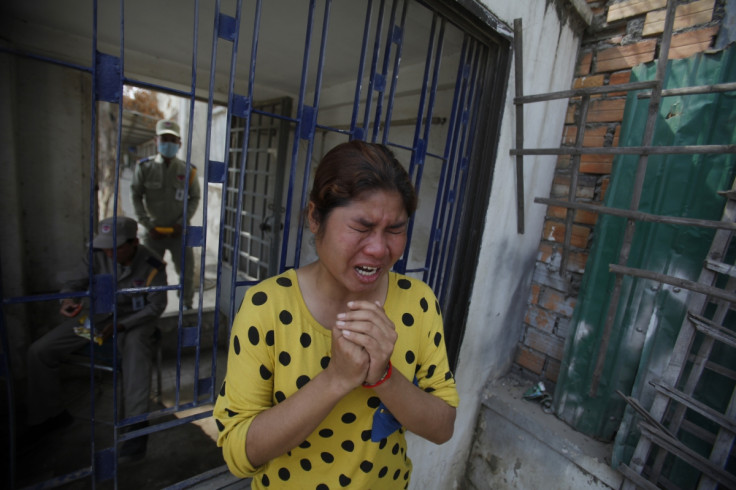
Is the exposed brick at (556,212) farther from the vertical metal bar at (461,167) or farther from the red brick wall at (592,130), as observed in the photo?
the vertical metal bar at (461,167)

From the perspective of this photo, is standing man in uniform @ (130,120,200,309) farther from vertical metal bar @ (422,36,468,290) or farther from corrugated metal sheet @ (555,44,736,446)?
corrugated metal sheet @ (555,44,736,446)

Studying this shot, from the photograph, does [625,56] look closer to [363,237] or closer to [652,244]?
[652,244]

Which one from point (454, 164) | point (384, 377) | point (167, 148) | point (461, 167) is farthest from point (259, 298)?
point (167, 148)

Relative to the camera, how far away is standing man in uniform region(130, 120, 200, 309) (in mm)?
4277

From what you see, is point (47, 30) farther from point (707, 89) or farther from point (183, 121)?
point (183, 121)

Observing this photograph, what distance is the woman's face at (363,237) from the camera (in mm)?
1005

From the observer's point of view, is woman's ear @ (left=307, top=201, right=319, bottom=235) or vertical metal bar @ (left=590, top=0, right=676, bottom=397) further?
vertical metal bar @ (left=590, top=0, right=676, bottom=397)

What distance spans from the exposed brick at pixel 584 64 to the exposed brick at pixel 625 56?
55 mm

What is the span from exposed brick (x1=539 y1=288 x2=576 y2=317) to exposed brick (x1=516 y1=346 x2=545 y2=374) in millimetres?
391

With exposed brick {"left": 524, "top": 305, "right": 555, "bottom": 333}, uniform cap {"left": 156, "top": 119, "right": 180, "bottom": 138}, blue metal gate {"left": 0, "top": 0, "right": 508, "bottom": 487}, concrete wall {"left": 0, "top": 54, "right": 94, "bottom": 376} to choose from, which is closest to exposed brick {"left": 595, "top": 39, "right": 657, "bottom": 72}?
blue metal gate {"left": 0, "top": 0, "right": 508, "bottom": 487}

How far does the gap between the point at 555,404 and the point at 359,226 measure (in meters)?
2.26

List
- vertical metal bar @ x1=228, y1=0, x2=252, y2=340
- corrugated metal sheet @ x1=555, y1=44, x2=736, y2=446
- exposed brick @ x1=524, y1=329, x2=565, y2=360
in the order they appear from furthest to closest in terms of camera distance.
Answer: exposed brick @ x1=524, y1=329, x2=565, y2=360
corrugated metal sheet @ x1=555, y1=44, x2=736, y2=446
vertical metal bar @ x1=228, y1=0, x2=252, y2=340

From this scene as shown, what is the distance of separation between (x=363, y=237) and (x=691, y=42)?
2356 millimetres

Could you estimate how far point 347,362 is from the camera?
90cm
